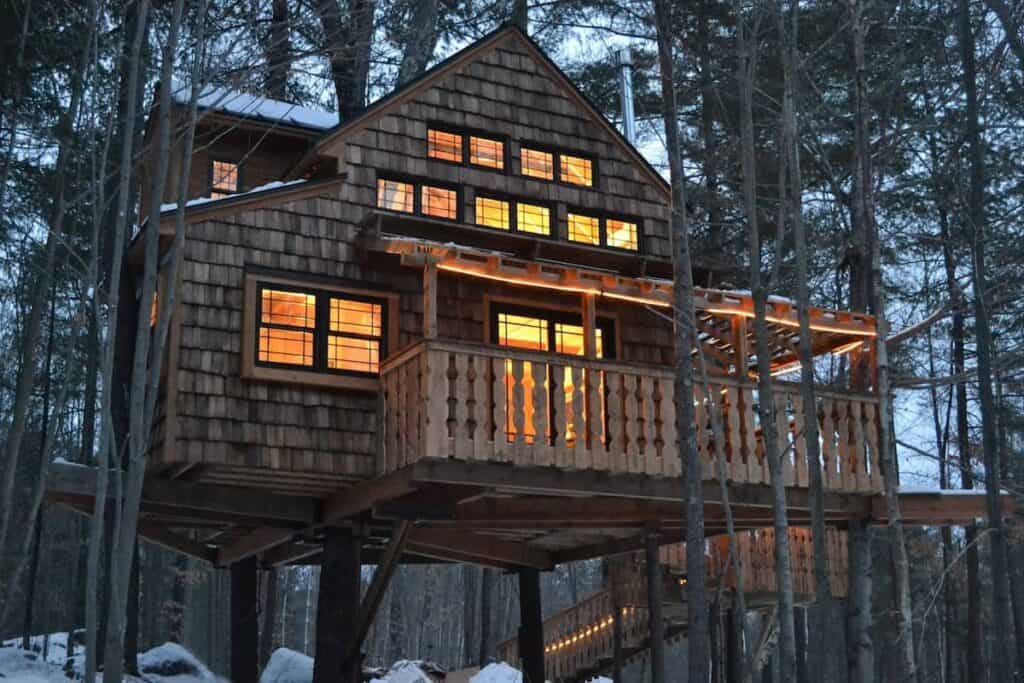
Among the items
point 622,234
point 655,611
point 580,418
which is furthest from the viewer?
point 622,234

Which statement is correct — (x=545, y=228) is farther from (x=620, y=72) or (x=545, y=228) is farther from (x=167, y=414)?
(x=167, y=414)

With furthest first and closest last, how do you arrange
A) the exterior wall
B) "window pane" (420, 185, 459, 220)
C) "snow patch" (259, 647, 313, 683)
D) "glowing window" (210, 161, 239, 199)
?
1. "snow patch" (259, 647, 313, 683)
2. "glowing window" (210, 161, 239, 199)
3. "window pane" (420, 185, 459, 220)
4. the exterior wall

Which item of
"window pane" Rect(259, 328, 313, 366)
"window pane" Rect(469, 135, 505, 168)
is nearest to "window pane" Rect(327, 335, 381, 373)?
"window pane" Rect(259, 328, 313, 366)

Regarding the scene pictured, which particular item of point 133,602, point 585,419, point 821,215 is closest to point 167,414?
point 585,419

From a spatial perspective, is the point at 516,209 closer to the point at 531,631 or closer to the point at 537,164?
the point at 537,164

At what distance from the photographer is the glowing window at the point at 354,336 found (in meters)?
13.5

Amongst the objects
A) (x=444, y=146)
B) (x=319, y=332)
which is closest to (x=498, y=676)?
(x=319, y=332)

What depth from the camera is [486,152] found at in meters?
15.1

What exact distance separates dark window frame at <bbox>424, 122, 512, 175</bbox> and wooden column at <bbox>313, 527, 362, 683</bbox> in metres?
4.78

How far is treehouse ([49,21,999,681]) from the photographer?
1238 centimetres

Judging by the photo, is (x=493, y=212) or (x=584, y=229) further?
(x=584, y=229)

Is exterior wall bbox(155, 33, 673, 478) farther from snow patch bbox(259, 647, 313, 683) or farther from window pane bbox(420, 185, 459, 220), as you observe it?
snow patch bbox(259, 647, 313, 683)

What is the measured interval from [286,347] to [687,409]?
14.9 feet

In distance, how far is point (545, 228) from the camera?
1533 cm
